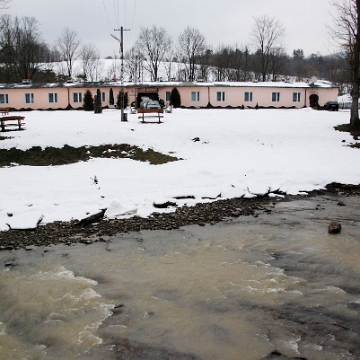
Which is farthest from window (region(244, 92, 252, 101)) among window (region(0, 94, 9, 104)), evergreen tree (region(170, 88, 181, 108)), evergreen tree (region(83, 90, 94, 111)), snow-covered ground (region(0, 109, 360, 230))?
window (region(0, 94, 9, 104))

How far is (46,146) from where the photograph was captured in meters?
17.4

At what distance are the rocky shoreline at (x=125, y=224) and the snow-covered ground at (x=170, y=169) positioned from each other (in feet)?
1.40

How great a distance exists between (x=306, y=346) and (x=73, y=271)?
4.16m

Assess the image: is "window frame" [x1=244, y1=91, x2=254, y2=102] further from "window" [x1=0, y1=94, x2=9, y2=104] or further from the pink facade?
"window" [x1=0, y1=94, x2=9, y2=104]

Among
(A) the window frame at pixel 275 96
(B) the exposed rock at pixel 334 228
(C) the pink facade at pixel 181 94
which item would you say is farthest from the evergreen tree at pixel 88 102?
(B) the exposed rock at pixel 334 228

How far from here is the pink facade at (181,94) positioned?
4212cm

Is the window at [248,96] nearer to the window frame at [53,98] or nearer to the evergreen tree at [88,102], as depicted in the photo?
the evergreen tree at [88,102]

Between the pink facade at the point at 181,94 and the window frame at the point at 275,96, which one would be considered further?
the window frame at the point at 275,96

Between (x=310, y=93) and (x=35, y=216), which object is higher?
(x=310, y=93)

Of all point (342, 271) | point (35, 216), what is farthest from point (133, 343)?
point (35, 216)

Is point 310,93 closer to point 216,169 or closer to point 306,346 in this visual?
point 216,169

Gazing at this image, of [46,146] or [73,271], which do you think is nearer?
[73,271]

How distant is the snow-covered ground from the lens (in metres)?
11.3

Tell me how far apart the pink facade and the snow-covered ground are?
1905cm
